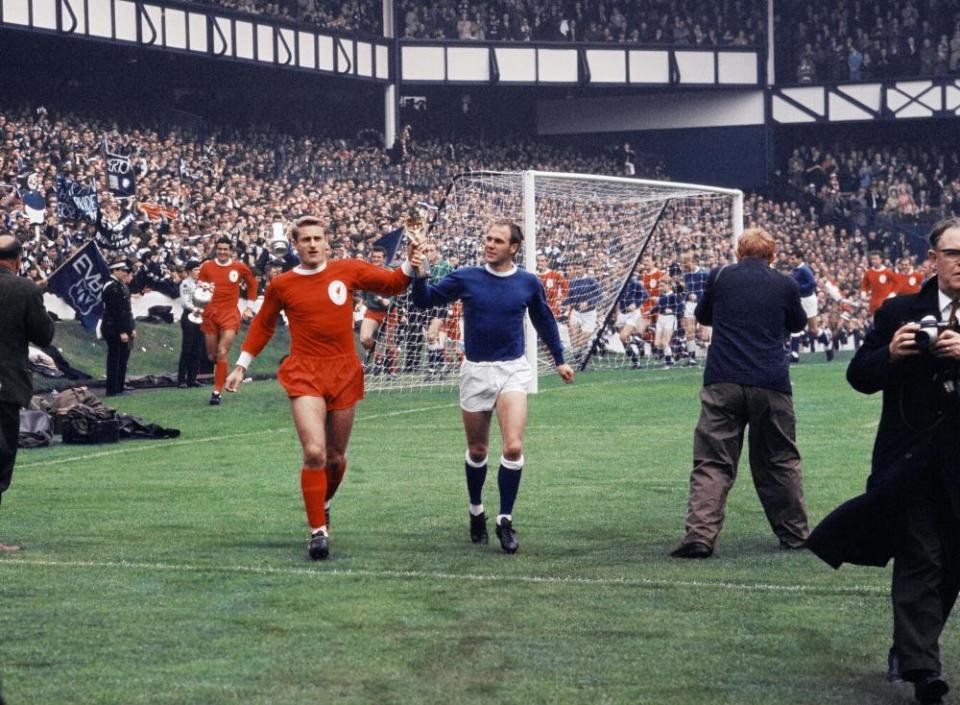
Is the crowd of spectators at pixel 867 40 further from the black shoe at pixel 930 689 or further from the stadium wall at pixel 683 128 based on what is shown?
the black shoe at pixel 930 689

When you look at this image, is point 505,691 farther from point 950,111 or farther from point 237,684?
point 950,111

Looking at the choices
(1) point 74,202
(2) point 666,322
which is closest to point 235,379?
(1) point 74,202

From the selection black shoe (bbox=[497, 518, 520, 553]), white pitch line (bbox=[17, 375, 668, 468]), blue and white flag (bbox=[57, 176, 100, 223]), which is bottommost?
white pitch line (bbox=[17, 375, 668, 468])

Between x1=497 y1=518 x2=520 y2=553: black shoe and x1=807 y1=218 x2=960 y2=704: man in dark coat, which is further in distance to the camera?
x1=497 y1=518 x2=520 y2=553: black shoe

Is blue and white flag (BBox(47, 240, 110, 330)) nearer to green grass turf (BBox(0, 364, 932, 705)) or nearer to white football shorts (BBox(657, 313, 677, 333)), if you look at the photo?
green grass turf (BBox(0, 364, 932, 705))

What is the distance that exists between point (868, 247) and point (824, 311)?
9961mm

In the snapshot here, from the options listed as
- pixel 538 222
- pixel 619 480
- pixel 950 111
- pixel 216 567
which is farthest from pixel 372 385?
pixel 950 111

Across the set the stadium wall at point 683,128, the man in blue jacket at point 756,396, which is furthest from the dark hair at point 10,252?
the stadium wall at point 683,128

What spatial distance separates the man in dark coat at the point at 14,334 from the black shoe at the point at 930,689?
19.4ft

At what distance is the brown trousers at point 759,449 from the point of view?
9.95 m

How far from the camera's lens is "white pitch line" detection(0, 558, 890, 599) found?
846 centimetres

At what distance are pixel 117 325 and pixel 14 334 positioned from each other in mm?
13461

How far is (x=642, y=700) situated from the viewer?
20.2 ft

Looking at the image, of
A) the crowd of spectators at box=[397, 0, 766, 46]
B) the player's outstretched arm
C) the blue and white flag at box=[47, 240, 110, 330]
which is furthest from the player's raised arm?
the crowd of spectators at box=[397, 0, 766, 46]
